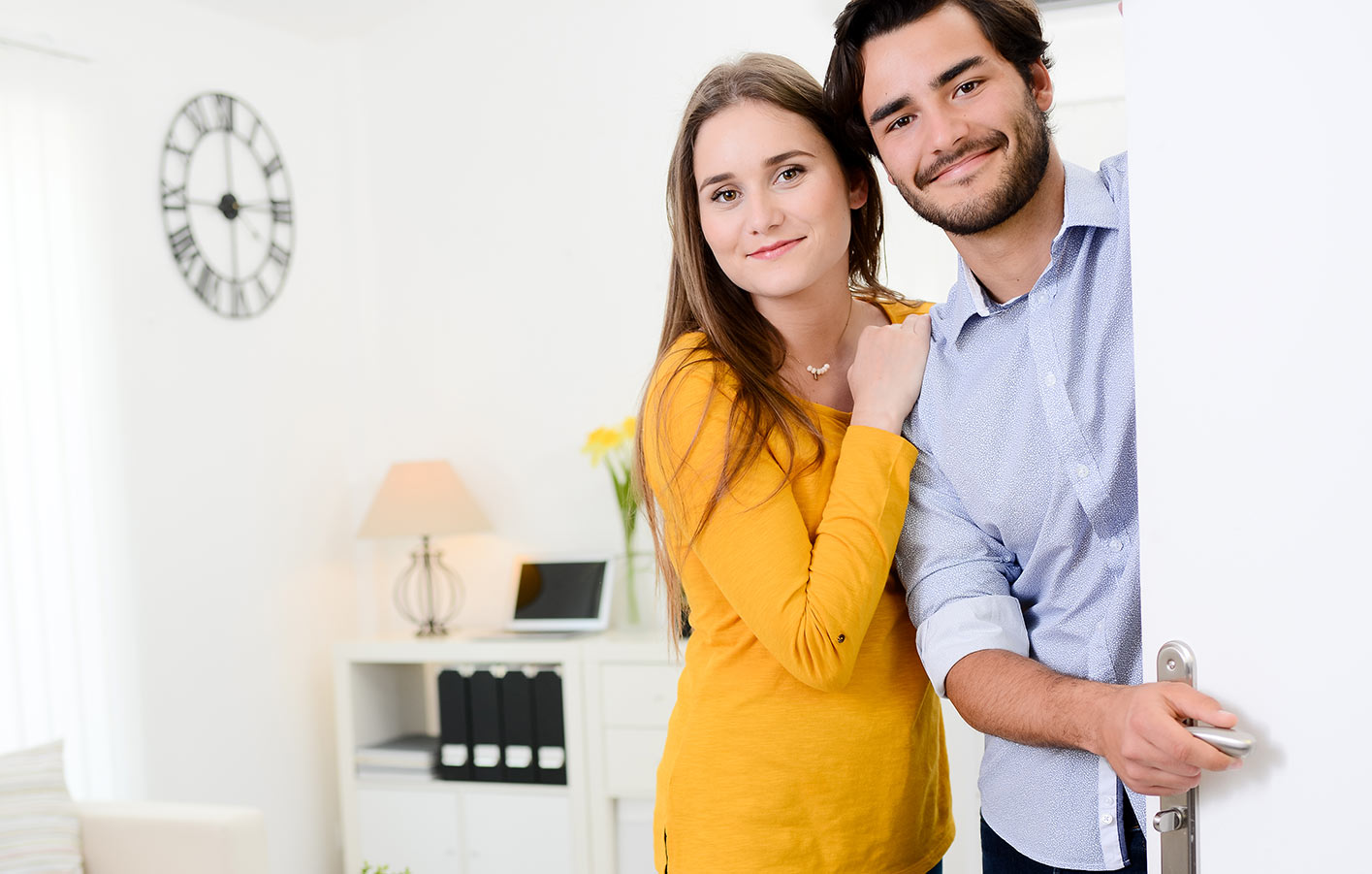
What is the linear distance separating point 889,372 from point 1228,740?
2.12 feet

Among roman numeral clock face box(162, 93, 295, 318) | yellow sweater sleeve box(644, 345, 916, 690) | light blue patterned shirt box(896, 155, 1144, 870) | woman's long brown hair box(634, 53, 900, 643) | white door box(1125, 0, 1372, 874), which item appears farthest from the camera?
roman numeral clock face box(162, 93, 295, 318)

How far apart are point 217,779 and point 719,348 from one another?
2.69m

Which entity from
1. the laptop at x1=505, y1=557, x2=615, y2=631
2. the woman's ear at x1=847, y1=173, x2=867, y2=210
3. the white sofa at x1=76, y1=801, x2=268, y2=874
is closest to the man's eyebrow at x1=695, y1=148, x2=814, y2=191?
the woman's ear at x1=847, y1=173, x2=867, y2=210

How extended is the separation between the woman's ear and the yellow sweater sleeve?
1.09ft

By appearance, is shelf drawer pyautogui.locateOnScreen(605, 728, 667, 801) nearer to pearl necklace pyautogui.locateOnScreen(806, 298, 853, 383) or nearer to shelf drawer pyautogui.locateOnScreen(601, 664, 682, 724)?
shelf drawer pyautogui.locateOnScreen(601, 664, 682, 724)

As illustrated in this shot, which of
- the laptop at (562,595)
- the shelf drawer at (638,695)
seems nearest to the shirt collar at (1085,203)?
the shelf drawer at (638,695)

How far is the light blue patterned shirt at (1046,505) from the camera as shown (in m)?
1.15

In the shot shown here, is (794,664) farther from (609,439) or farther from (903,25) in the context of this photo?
(609,439)

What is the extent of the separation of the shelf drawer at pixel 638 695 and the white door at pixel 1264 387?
7.99ft

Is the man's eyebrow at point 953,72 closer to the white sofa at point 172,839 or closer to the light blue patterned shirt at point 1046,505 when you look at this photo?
the light blue patterned shirt at point 1046,505

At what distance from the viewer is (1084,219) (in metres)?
1.16

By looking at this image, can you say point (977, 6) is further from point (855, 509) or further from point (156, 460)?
point (156, 460)

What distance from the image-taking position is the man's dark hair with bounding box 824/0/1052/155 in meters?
1.24

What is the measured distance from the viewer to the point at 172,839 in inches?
98.4
